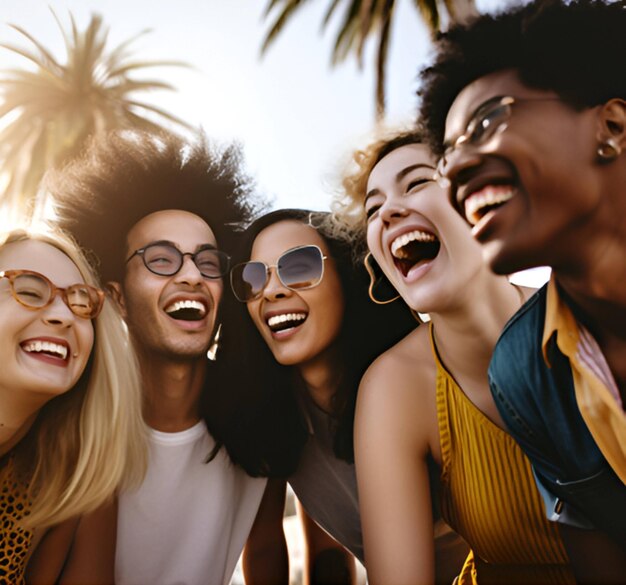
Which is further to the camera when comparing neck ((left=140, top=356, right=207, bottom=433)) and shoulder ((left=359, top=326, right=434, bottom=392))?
neck ((left=140, top=356, right=207, bottom=433))

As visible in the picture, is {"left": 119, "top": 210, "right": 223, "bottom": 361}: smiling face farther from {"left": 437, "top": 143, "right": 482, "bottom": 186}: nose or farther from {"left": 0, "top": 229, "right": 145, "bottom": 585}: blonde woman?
{"left": 437, "top": 143, "right": 482, "bottom": 186}: nose

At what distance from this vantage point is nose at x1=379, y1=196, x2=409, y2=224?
2.20 meters

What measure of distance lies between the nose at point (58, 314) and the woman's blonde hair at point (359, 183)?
1.05 meters

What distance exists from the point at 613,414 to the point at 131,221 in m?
1.91

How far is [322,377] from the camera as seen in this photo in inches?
101

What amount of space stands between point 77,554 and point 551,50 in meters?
2.26

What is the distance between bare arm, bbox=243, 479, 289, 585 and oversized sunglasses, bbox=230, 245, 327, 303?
823mm

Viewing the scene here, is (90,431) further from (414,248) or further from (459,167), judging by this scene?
(459,167)

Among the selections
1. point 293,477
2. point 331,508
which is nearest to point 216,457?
point 293,477

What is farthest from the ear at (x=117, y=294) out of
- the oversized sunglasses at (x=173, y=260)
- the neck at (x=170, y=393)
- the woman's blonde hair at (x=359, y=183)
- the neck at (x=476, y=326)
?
the neck at (x=476, y=326)

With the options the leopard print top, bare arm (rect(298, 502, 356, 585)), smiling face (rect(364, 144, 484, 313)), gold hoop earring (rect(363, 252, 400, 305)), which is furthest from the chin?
bare arm (rect(298, 502, 356, 585))

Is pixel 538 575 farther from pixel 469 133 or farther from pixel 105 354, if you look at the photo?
pixel 105 354

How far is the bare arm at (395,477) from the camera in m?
2.04

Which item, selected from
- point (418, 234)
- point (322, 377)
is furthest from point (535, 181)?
point (322, 377)
